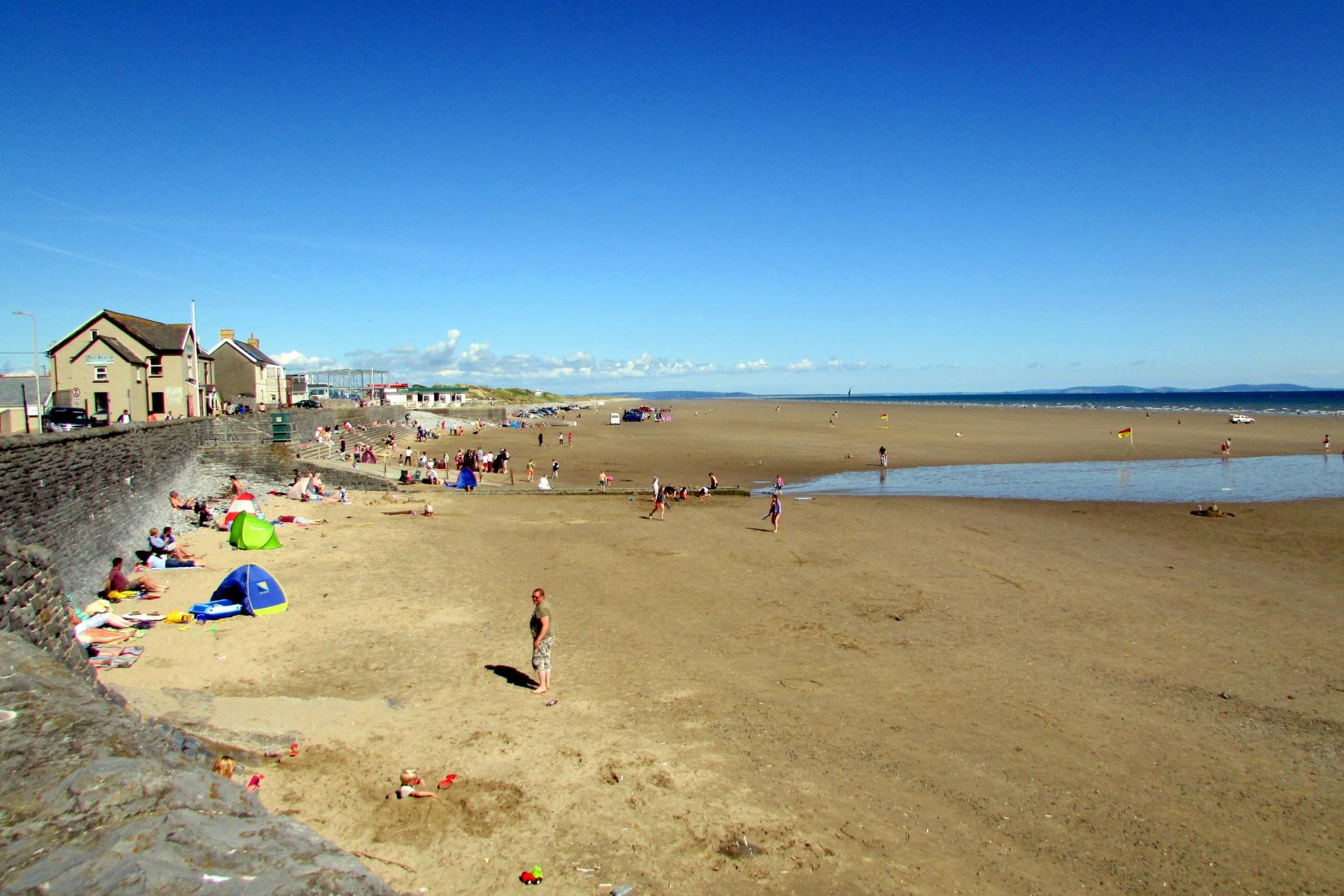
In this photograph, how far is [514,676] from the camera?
1136 cm

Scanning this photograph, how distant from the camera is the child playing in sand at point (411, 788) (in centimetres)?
772

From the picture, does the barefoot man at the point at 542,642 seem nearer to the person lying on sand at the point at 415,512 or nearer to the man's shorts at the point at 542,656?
the man's shorts at the point at 542,656

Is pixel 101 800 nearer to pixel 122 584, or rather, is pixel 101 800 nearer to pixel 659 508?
pixel 122 584

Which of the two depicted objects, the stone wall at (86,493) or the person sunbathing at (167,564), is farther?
the person sunbathing at (167,564)

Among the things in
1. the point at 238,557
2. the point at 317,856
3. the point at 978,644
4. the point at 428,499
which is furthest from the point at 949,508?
the point at 317,856

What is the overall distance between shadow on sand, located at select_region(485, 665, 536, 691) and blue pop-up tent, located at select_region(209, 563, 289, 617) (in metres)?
5.33

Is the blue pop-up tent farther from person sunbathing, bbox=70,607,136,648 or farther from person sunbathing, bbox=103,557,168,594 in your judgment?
person sunbathing, bbox=103,557,168,594

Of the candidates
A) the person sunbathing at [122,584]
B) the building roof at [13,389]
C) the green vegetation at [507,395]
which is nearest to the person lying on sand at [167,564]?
the person sunbathing at [122,584]

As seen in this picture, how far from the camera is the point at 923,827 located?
7633mm

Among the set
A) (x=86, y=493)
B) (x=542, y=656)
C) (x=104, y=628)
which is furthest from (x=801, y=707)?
(x=86, y=493)

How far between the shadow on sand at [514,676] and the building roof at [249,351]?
162ft

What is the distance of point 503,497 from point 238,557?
12.5 metres

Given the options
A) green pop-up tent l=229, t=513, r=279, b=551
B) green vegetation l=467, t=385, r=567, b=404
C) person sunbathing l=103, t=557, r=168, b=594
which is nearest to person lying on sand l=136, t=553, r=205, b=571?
person sunbathing l=103, t=557, r=168, b=594

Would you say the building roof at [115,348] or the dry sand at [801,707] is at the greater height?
the building roof at [115,348]
